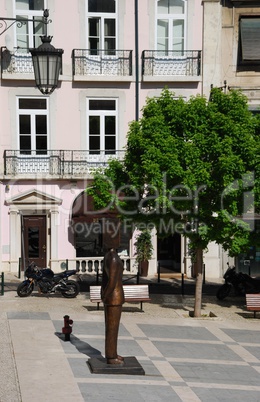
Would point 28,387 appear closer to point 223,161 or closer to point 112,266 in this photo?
point 112,266

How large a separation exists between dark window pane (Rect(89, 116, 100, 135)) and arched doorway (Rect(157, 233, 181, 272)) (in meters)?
4.98

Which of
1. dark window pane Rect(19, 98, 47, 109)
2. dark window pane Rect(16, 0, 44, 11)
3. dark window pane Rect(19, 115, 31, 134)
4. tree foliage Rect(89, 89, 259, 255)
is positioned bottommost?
tree foliage Rect(89, 89, 259, 255)

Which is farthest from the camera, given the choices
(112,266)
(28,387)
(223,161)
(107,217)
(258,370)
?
(107,217)

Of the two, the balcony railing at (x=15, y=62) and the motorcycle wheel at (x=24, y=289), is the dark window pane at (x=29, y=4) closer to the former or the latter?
the balcony railing at (x=15, y=62)

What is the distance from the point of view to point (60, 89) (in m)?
Answer: 29.0

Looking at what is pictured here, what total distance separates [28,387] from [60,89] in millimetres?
17083

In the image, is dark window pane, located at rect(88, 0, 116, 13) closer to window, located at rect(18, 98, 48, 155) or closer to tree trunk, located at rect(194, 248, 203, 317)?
window, located at rect(18, 98, 48, 155)

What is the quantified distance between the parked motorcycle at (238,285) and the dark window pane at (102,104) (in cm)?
838

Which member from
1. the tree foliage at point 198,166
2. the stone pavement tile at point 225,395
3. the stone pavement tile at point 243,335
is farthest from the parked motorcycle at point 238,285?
the stone pavement tile at point 225,395

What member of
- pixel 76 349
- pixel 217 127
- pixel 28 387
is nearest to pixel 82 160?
pixel 217 127

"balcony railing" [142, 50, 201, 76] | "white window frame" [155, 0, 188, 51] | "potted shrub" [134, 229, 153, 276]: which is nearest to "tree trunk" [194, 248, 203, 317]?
"potted shrub" [134, 229, 153, 276]

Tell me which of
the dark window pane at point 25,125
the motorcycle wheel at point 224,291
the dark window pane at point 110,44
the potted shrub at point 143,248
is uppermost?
the dark window pane at point 110,44

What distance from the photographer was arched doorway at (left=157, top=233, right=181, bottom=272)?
3039 cm

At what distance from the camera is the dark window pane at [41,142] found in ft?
95.2
